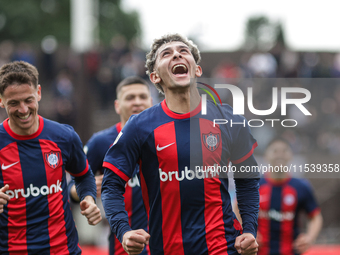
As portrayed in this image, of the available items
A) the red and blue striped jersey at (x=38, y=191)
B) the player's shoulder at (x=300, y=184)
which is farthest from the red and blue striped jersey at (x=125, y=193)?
the player's shoulder at (x=300, y=184)

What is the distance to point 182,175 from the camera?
3051mm

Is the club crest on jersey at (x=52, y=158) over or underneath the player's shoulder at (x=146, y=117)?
underneath

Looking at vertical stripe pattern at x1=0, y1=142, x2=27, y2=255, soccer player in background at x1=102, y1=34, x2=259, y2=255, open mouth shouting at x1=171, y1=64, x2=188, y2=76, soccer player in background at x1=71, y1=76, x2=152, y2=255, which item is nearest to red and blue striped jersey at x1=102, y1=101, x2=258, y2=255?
soccer player in background at x1=102, y1=34, x2=259, y2=255

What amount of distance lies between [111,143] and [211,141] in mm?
1701

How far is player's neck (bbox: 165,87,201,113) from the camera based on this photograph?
10.6 ft

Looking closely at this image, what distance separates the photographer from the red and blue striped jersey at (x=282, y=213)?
18.2ft

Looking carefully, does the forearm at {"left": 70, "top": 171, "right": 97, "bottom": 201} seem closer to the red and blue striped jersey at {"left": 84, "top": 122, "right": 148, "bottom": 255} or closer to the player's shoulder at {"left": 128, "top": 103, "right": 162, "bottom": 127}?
the red and blue striped jersey at {"left": 84, "top": 122, "right": 148, "bottom": 255}

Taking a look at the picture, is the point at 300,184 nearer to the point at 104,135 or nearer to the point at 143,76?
the point at 104,135

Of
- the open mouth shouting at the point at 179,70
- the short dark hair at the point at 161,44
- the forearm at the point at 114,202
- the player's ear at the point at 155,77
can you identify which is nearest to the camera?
the forearm at the point at 114,202

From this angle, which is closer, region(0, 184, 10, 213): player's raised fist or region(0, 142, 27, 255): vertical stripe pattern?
region(0, 184, 10, 213): player's raised fist

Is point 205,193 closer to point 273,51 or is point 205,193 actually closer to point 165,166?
point 165,166

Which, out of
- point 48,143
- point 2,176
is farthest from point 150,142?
point 2,176

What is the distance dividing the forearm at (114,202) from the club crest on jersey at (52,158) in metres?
0.72

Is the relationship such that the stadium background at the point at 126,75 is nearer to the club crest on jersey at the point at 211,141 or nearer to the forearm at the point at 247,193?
the forearm at the point at 247,193
